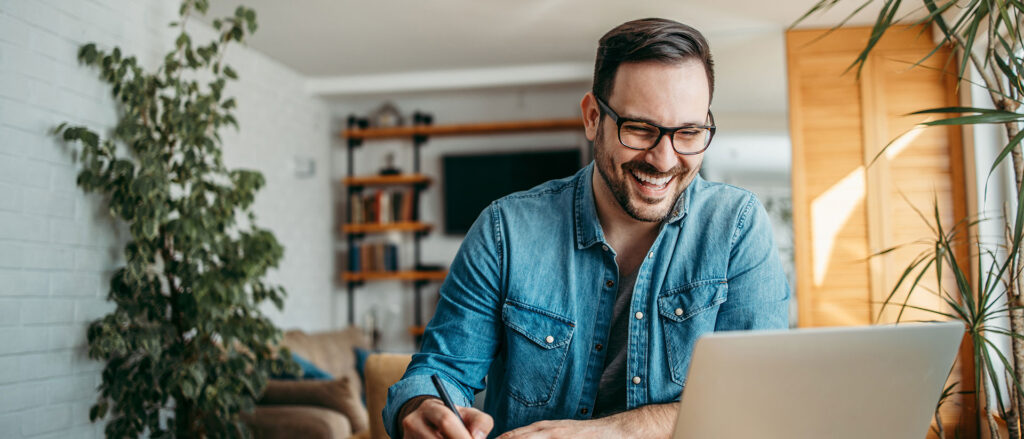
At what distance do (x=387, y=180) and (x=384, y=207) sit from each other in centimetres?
22

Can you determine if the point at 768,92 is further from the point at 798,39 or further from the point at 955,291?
the point at 955,291

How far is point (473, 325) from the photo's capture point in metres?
1.19

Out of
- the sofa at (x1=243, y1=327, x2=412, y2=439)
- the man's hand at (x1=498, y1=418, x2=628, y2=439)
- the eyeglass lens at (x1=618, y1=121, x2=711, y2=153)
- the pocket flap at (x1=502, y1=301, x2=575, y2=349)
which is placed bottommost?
the sofa at (x1=243, y1=327, x2=412, y2=439)

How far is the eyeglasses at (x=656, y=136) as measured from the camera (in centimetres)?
110

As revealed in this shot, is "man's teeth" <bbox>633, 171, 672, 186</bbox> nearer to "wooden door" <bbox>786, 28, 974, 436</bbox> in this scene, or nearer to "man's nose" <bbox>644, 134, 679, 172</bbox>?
"man's nose" <bbox>644, 134, 679, 172</bbox>

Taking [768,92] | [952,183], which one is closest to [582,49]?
[768,92]

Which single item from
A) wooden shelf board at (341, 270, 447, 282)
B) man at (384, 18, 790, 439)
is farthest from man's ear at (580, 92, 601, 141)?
wooden shelf board at (341, 270, 447, 282)

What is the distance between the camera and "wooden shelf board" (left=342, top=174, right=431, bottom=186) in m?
5.72

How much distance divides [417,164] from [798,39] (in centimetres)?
302

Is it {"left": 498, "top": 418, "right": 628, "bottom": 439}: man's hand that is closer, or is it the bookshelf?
{"left": 498, "top": 418, "right": 628, "bottom": 439}: man's hand

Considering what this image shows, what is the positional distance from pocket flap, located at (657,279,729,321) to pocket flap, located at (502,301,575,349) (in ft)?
0.52

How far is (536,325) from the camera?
3.96ft

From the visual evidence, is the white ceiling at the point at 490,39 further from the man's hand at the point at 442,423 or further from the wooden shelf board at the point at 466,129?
the man's hand at the point at 442,423

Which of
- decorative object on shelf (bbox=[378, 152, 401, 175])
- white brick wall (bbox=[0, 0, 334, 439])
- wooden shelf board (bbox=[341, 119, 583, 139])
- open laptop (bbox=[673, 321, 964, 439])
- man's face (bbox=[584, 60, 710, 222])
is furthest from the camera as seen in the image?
decorative object on shelf (bbox=[378, 152, 401, 175])
